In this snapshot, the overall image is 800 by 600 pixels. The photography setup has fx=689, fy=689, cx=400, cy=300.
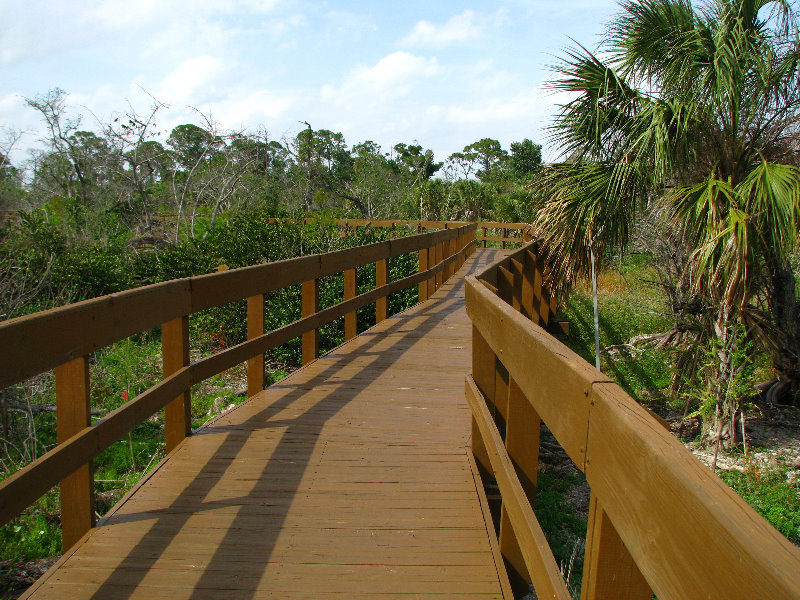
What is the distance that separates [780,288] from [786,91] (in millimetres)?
3530

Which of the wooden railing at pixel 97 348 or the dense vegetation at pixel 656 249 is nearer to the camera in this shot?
the wooden railing at pixel 97 348

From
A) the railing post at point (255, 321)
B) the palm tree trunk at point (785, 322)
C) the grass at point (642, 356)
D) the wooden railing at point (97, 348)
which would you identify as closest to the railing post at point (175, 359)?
the wooden railing at point (97, 348)

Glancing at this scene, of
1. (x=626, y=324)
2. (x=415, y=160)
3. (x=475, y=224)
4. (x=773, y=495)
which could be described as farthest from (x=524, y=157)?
(x=773, y=495)

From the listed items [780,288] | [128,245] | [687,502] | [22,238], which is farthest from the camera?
[128,245]

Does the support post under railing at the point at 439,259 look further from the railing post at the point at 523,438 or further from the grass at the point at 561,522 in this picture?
the railing post at the point at 523,438

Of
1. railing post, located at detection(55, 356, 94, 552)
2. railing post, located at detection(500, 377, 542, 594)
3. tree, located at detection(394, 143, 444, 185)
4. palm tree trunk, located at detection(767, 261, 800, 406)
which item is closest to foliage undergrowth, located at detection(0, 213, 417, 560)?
railing post, located at detection(55, 356, 94, 552)

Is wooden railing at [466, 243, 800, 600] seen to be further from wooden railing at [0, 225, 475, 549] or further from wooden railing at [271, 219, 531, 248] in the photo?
wooden railing at [271, 219, 531, 248]

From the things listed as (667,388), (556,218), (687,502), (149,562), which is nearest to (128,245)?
(556,218)

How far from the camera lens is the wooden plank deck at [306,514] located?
270cm

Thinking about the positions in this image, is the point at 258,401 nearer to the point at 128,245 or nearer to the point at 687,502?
the point at 687,502

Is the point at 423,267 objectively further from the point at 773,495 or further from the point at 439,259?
the point at 773,495

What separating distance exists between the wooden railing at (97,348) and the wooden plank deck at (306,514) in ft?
0.91

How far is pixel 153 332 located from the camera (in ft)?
52.3

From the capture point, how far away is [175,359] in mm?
3902
